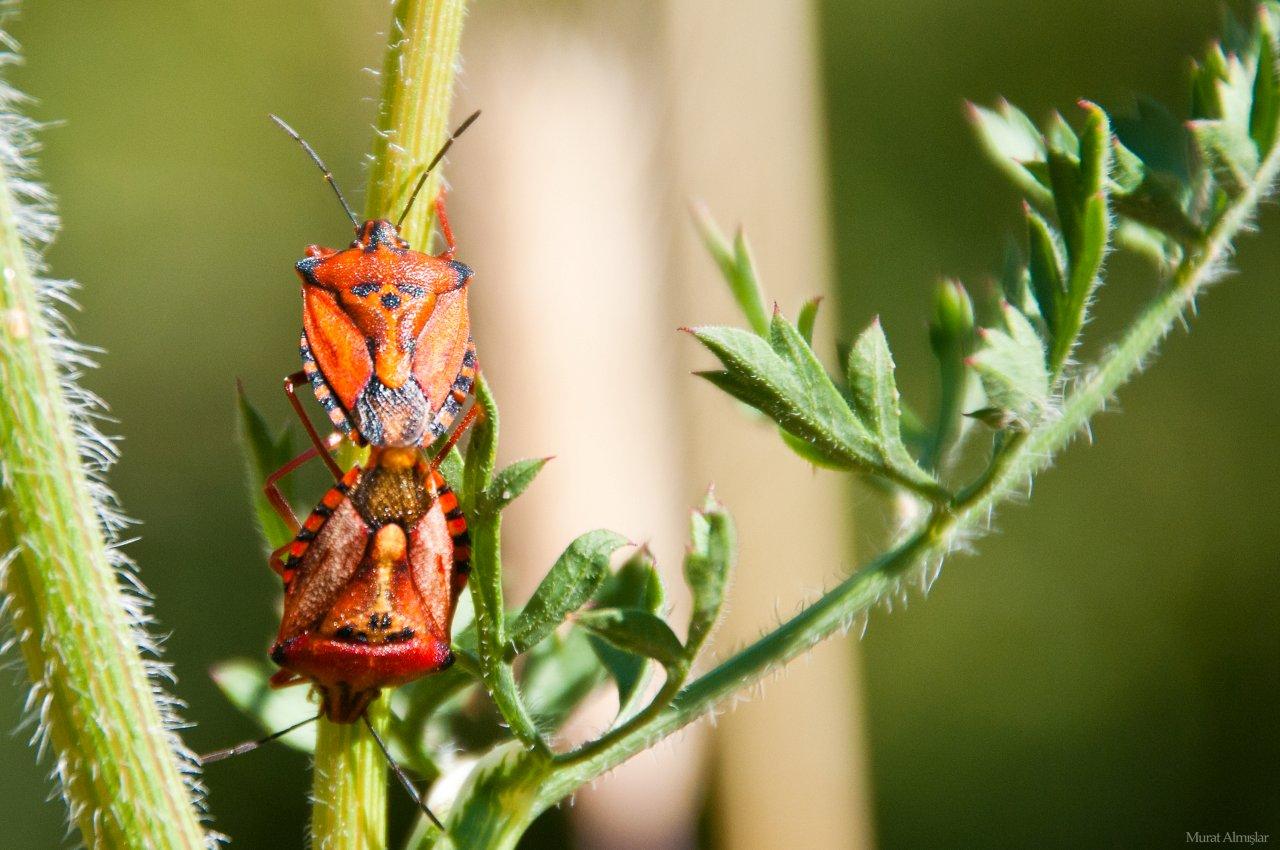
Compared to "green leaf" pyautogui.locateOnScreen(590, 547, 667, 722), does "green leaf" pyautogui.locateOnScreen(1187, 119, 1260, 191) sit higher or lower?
higher

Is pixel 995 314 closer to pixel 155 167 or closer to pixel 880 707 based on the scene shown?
pixel 880 707

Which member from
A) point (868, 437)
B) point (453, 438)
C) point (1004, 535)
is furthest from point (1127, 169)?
point (1004, 535)

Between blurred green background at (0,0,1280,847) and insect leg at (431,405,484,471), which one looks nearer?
insect leg at (431,405,484,471)

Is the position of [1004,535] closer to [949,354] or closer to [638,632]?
[949,354]

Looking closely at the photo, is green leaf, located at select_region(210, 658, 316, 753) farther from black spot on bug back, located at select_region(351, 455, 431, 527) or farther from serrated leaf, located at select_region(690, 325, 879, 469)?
serrated leaf, located at select_region(690, 325, 879, 469)

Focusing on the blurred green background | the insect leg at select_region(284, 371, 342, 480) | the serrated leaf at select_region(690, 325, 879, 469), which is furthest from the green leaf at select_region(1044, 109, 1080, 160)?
the blurred green background

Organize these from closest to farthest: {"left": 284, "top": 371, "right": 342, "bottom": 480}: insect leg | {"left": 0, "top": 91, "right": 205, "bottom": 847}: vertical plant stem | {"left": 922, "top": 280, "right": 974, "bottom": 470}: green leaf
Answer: {"left": 0, "top": 91, "right": 205, "bottom": 847}: vertical plant stem → {"left": 284, "top": 371, "right": 342, "bottom": 480}: insect leg → {"left": 922, "top": 280, "right": 974, "bottom": 470}: green leaf
